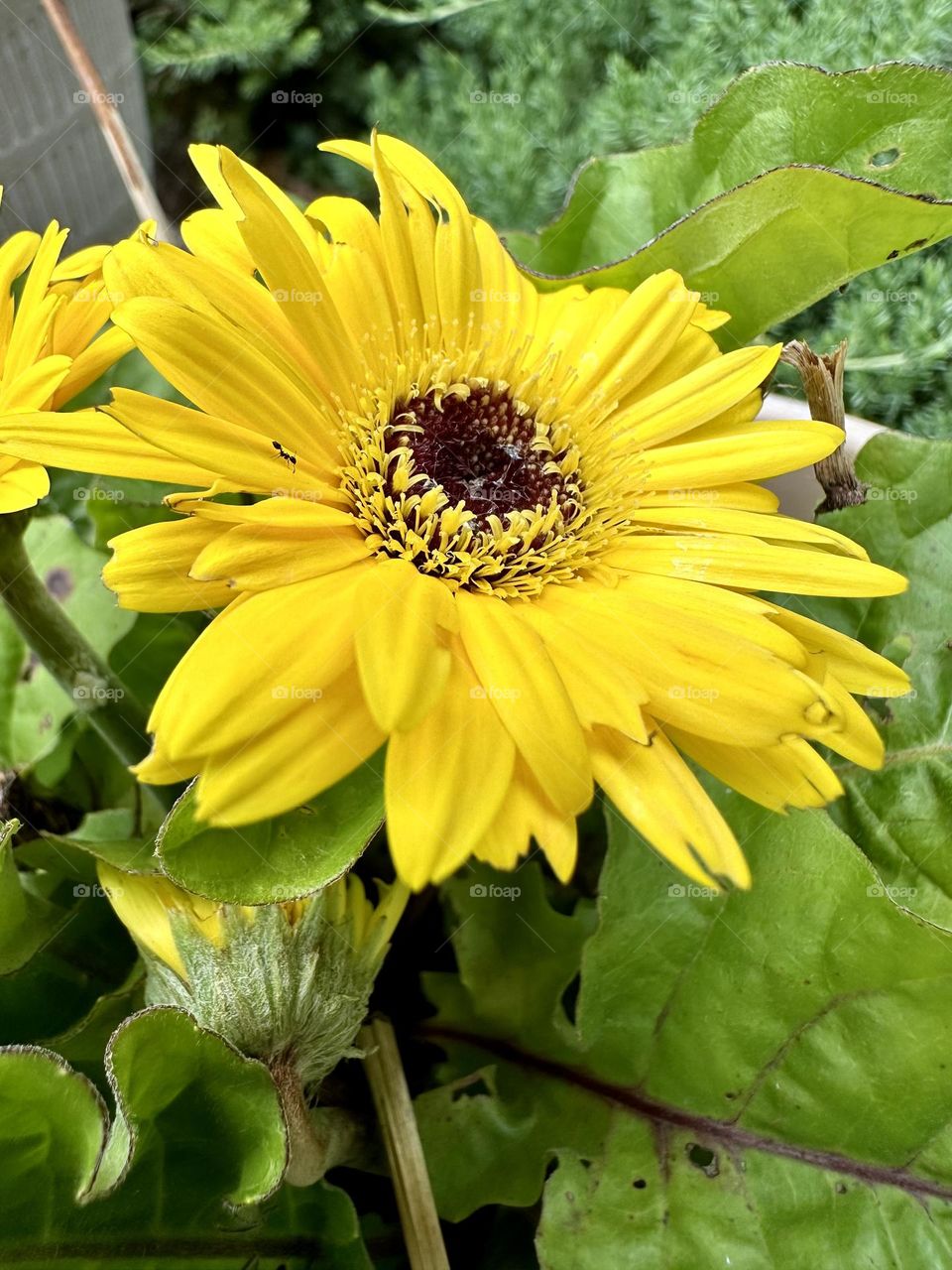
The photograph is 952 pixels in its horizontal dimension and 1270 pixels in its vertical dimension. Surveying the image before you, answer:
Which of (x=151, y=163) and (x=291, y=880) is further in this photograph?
(x=151, y=163)

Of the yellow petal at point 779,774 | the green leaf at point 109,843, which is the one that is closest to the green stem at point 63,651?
the green leaf at point 109,843

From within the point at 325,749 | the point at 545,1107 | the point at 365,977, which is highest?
the point at 325,749

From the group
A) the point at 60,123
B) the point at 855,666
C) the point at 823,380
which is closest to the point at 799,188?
the point at 823,380

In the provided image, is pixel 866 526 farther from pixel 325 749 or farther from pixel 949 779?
pixel 325 749

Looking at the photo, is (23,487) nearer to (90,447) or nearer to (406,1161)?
(90,447)

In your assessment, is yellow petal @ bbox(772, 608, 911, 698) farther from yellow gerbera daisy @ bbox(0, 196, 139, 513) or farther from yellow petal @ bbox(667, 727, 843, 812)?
yellow gerbera daisy @ bbox(0, 196, 139, 513)

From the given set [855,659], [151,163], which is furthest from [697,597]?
[151,163]
